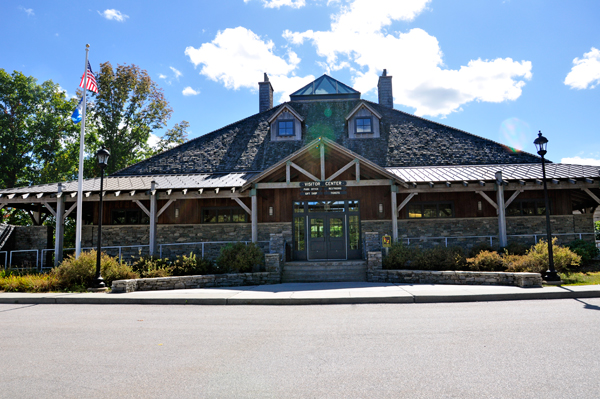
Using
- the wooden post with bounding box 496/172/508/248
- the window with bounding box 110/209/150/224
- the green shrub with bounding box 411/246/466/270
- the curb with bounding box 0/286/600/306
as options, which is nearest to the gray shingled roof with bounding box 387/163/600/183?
the wooden post with bounding box 496/172/508/248

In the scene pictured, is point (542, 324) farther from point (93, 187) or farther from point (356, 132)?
point (93, 187)

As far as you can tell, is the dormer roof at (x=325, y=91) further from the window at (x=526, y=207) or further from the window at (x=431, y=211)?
the window at (x=526, y=207)

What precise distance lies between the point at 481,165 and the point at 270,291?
1333 centimetres

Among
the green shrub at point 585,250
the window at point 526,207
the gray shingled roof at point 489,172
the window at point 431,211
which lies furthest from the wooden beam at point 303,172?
the green shrub at point 585,250

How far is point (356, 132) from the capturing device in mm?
20781

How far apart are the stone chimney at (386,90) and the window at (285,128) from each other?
694 cm

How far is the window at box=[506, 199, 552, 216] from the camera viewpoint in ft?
53.5

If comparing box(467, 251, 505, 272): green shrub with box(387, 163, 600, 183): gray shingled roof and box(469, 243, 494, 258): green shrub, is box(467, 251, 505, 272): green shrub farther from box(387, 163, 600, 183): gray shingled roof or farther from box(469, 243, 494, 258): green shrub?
box(387, 163, 600, 183): gray shingled roof

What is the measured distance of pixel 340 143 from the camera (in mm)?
20250

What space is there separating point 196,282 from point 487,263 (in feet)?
31.3

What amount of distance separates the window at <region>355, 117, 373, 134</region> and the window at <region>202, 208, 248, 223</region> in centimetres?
841

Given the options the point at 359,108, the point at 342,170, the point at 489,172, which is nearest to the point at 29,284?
the point at 342,170

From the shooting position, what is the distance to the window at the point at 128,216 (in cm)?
1711

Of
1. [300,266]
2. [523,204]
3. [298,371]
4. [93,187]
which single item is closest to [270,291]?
[300,266]
